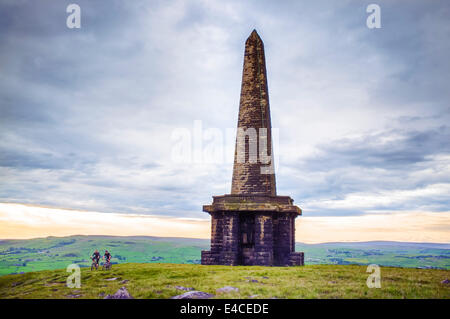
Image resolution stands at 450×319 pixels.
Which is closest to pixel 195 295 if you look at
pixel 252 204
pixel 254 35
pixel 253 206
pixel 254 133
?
pixel 253 206

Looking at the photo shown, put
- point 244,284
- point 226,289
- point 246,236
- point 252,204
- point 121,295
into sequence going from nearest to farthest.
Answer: point 121,295 < point 226,289 < point 244,284 < point 252,204 < point 246,236

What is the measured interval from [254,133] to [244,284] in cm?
1290

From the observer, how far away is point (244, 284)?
16156 mm

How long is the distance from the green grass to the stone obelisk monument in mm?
3908

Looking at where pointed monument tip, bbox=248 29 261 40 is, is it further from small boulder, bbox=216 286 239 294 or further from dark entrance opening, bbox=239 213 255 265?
small boulder, bbox=216 286 239 294

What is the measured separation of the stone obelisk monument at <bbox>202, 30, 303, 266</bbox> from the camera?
24406 mm

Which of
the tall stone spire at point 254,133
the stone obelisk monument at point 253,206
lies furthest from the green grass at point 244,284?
the tall stone spire at point 254,133

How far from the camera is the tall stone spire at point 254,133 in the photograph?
26000 millimetres

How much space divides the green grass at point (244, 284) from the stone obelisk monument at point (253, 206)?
12.8 feet

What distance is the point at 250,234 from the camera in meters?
25.1

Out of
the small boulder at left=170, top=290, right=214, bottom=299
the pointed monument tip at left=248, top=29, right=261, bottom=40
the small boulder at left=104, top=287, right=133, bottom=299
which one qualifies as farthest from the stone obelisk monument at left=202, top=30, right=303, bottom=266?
the small boulder at left=104, top=287, right=133, bottom=299

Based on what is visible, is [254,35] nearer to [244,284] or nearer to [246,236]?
[246,236]
